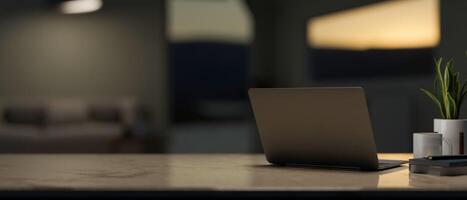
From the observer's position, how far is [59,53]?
8.23 m

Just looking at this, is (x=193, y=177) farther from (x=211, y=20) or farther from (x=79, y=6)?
(x=211, y=20)

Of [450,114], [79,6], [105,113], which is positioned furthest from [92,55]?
[450,114]

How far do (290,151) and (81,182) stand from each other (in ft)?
1.66

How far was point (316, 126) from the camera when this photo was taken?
1.51m

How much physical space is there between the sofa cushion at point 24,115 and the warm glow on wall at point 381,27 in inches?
124

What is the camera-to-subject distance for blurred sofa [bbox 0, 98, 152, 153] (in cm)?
692

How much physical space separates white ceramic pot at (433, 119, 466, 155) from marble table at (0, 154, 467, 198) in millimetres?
141

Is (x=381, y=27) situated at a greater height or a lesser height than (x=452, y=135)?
greater

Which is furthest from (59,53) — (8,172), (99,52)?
(8,172)

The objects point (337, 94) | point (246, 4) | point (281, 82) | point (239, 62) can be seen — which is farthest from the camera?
point (239, 62)

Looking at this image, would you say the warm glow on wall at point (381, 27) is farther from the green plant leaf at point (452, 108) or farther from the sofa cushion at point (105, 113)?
the green plant leaf at point (452, 108)

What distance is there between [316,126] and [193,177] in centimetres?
31

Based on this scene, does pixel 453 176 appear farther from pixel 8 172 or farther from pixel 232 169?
pixel 8 172

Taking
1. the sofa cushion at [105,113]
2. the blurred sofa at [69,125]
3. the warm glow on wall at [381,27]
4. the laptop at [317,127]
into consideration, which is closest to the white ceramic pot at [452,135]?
the laptop at [317,127]
